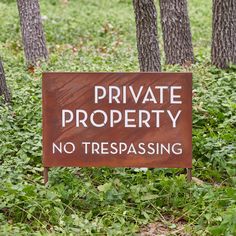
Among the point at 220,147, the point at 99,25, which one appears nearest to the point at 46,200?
the point at 220,147

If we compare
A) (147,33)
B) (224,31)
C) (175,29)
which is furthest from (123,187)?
(175,29)

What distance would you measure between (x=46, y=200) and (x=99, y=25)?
42.7ft

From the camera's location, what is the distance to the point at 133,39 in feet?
53.9

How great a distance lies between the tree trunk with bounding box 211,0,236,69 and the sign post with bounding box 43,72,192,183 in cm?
369

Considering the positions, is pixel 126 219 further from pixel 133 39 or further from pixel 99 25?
pixel 99 25

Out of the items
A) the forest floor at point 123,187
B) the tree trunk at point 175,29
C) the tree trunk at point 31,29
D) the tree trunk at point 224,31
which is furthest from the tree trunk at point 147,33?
the tree trunk at point 31,29

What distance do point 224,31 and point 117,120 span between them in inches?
158

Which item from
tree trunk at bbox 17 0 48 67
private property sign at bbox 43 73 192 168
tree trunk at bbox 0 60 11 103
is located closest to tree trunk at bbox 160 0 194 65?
tree trunk at bbox 17 0 48 67

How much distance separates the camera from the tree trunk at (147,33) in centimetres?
790

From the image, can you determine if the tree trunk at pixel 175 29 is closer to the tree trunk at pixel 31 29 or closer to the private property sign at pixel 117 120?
the tree trunk at pixel 31 29

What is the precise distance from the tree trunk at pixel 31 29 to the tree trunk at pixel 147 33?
3986 mm

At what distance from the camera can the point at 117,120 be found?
561 centimetres

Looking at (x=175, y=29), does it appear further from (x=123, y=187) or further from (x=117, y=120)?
(x=123, y=187)

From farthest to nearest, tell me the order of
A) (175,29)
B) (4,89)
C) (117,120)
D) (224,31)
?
(175,29)
(224,31)
(4,89)
(117,120)
